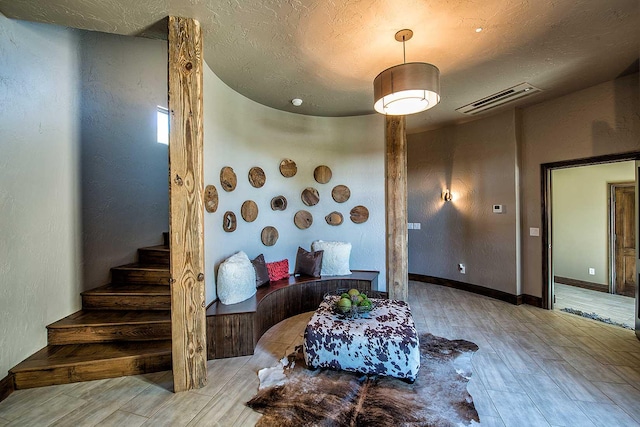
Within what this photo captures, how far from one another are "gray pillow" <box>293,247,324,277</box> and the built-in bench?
123mm

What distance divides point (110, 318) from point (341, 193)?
129 inches

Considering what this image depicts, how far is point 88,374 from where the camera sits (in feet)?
7.65

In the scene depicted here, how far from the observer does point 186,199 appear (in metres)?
2.17

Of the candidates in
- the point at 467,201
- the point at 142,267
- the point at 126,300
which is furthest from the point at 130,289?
the point at 467,201

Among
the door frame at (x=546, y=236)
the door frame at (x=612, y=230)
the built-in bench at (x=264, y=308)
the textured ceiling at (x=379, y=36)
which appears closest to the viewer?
the textured ceiling at (x=379, y=36)

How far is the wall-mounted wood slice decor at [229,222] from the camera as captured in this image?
10.7 feet

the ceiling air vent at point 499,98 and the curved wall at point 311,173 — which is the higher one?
the ceiling air vent at point 499,98

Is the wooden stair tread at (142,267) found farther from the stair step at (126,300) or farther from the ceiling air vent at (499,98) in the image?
the ceiling air vent at (499,98)

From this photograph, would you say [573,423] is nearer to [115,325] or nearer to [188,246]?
[188,246]

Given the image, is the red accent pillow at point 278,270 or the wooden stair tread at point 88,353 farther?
Result: the red accent pillow at point 278,270

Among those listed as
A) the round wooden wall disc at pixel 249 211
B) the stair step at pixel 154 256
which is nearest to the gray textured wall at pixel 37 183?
the stair step at pixel 154 256

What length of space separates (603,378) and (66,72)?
5.70 metres

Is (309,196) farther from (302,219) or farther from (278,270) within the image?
(278,270)

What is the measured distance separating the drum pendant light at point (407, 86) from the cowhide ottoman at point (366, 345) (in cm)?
190
